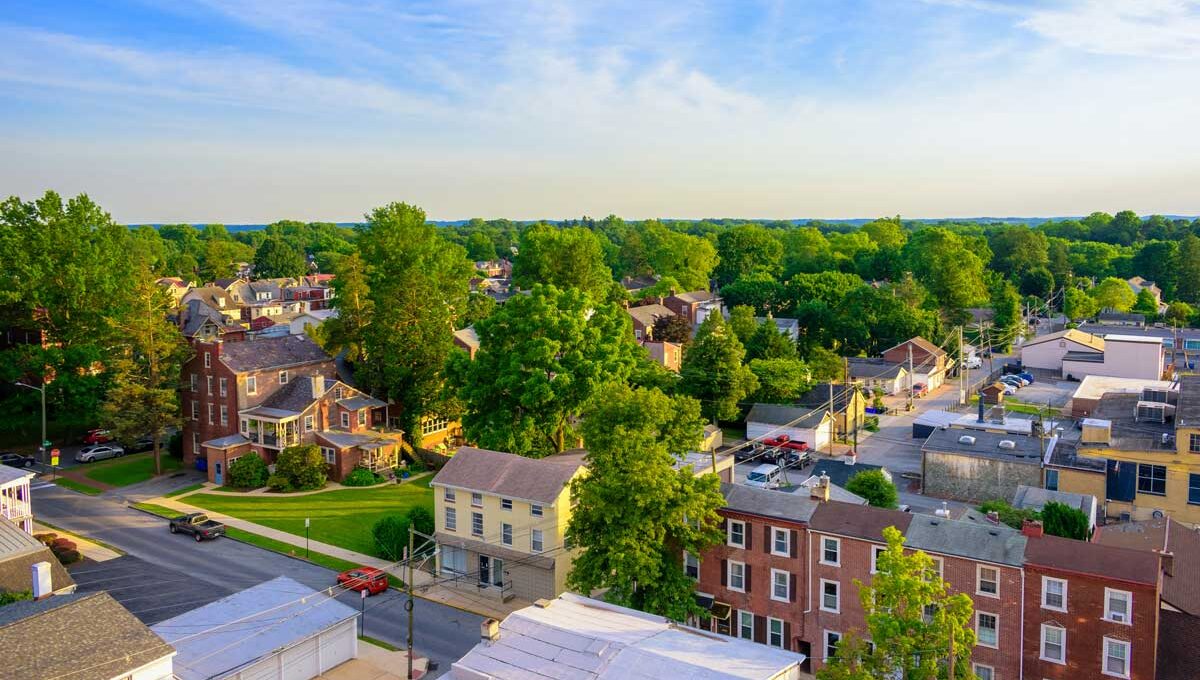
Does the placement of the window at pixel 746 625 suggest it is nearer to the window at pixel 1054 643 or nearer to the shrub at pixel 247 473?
the window at pixel 1054 643

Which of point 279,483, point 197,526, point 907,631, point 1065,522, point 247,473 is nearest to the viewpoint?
point 907,631

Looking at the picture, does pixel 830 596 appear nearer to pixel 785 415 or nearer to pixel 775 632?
pixel 775 632

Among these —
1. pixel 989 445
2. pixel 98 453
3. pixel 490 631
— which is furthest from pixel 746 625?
pixel 98 453

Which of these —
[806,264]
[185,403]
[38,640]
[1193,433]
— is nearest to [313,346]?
[185,403]

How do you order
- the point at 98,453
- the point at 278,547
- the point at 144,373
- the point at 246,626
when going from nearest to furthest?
1. the point at 246,626
2. the point at 278,547
3. the point at 144,373
4. the point at 98,453

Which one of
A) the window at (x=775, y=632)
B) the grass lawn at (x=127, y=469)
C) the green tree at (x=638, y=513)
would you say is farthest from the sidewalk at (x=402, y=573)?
the window at (x=775, y=632)

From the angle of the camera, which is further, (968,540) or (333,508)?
(333,508)
